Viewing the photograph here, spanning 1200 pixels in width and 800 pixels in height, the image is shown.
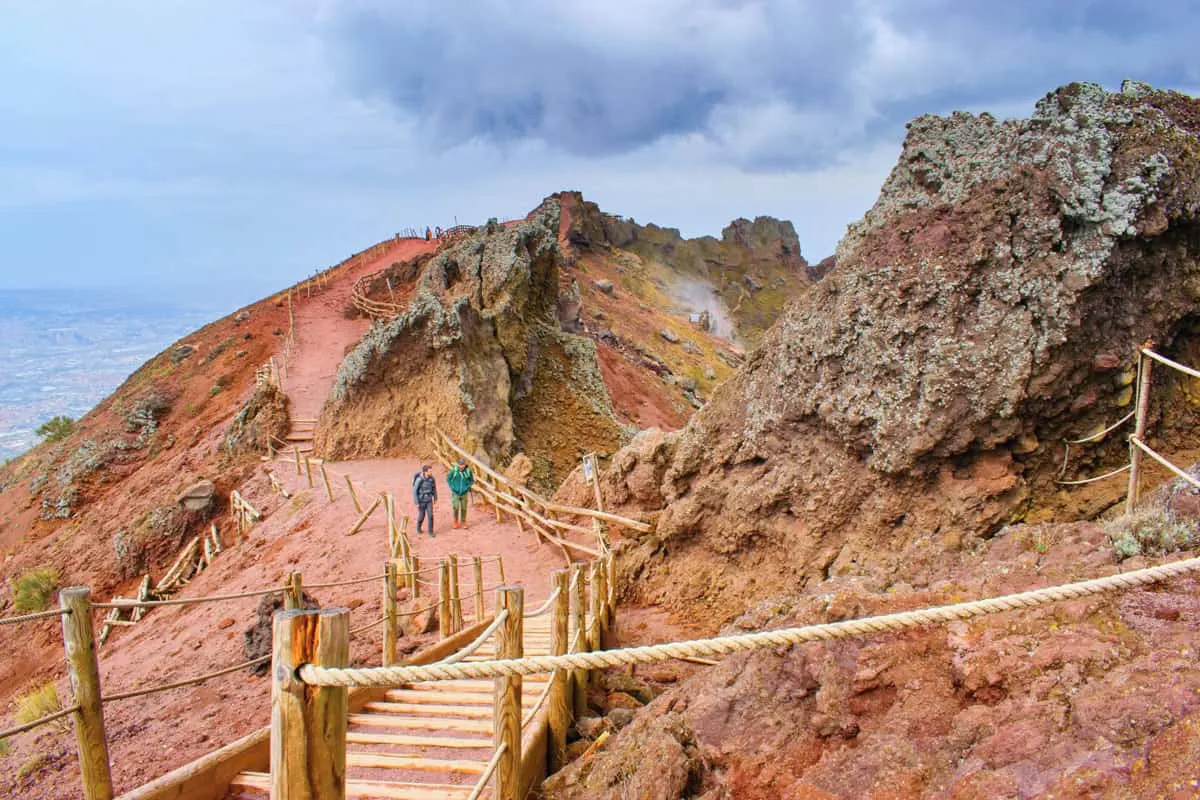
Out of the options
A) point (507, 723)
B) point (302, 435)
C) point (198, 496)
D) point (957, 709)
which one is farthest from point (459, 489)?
point (957, 709)

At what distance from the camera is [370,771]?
4.53 meters

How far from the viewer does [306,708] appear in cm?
243

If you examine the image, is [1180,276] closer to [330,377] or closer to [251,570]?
[251,570]

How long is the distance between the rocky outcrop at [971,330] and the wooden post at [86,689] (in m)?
5.31

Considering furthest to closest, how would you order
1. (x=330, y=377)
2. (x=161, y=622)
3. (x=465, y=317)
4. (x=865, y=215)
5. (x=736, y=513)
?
(x=330, y=377), (x=465, y=317), (x=161, y=622), (x=736, y=513), (x=865, y=215)

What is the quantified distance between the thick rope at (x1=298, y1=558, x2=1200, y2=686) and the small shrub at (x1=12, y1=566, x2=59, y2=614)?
18600mm

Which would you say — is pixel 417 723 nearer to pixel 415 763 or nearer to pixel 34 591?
pixel 415 763

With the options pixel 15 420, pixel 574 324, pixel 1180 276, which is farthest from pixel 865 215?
pixel 15 420

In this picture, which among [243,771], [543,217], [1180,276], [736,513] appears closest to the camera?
[243,771]

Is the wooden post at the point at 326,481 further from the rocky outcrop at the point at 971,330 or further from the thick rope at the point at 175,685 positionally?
the thick rope at the point at 175,685

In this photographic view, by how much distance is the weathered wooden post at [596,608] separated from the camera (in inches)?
286

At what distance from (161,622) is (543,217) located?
13348mm

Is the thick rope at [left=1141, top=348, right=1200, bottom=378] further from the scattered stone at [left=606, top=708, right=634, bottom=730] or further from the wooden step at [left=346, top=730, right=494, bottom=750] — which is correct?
the wooden step at [left=346, top=730, right=494, bottom=750]

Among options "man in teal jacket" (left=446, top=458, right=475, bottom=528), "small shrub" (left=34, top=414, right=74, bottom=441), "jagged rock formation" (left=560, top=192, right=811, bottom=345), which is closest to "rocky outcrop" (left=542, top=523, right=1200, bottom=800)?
"man in teal jacket" (left=446, top=458, right=475, bottom=528)
